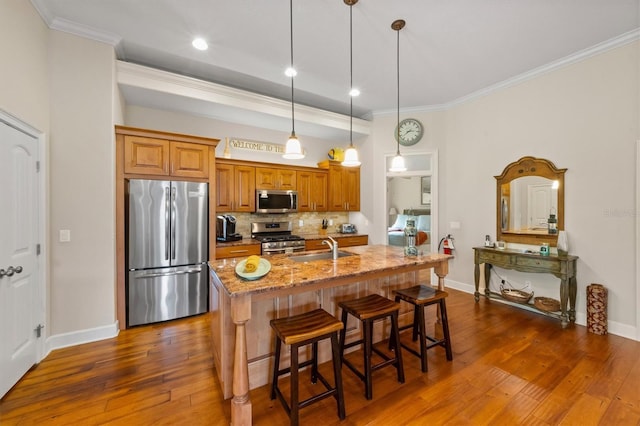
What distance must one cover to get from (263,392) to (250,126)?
13.5 ft

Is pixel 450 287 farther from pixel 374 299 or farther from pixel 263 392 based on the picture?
pixel 263 392

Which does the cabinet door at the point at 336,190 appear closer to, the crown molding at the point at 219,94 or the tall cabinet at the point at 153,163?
the crown molding at the point at 219,94

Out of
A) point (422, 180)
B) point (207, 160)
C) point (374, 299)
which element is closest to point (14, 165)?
point (207, 160)

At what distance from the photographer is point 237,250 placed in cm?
397

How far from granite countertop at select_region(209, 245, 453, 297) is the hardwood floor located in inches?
35.4

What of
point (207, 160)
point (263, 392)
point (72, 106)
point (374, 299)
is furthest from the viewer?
point (207, 160)

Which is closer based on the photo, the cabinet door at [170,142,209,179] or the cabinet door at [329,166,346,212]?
the cabinet door at [170,142,209,179]

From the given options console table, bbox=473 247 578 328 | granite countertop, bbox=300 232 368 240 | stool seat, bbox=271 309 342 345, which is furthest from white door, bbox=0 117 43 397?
console table, bbox=473 247 578 328

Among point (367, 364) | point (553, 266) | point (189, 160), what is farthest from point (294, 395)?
A: point (553, 266)

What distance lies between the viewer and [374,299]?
2.34 metres

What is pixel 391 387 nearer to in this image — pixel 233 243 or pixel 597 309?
pixel 597 309

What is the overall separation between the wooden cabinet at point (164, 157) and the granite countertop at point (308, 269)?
1.60m

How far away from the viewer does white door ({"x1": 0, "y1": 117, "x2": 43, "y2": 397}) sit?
2.02 meters

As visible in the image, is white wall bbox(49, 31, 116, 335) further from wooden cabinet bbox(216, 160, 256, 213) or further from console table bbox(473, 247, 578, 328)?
console table bbox(473, 247, 578, 328)
